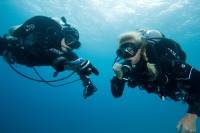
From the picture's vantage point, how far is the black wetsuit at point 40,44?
4.52 m

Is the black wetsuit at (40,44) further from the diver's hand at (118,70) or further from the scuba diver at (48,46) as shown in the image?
the diver's hand at (118,70)

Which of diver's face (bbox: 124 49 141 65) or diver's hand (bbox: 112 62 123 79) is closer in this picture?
diver's face (bbox: 124 49 141 65)

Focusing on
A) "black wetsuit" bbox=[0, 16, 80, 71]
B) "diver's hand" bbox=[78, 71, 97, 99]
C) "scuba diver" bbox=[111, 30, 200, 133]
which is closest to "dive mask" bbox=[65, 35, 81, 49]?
"black wetsuit" bbox=[0, 16, 80, 71]

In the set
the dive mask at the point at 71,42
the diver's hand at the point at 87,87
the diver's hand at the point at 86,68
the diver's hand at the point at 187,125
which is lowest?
the diver's hand at the point at 187,125

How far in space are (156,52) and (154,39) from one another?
50cm

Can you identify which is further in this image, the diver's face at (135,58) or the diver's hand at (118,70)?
the diver's hand at (118,70)

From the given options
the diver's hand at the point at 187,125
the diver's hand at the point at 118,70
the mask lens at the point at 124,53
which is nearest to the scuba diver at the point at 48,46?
the diver's hand at the point at 118,70

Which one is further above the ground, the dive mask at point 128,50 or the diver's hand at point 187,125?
the dive mask at point 128,50

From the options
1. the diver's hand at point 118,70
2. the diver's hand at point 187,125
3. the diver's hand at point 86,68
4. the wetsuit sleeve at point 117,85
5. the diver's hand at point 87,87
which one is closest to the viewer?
the diver's hand at point 187,125

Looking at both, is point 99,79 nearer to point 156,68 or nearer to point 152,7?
point 152,7

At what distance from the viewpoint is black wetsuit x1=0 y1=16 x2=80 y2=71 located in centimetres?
452

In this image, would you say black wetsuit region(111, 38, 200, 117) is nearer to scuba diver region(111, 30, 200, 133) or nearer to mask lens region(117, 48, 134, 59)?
scuba diver region(111, 30, 200, 133)

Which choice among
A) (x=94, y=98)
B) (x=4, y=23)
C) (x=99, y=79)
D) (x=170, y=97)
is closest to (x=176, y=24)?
(x=170, y=97)

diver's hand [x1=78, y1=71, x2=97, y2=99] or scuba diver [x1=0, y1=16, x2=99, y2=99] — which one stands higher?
scuba diver [x1=0, y1=16, x2=99, y2=99]
